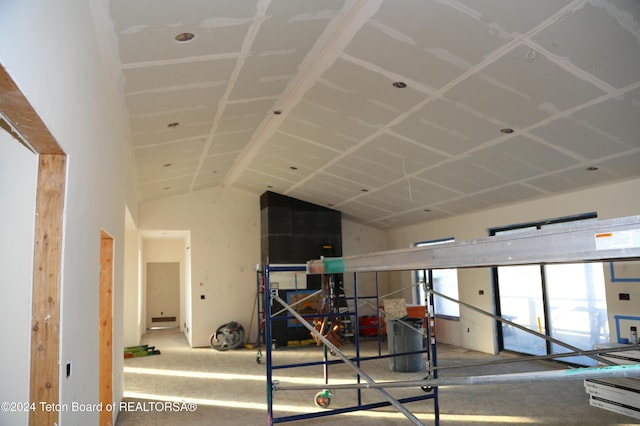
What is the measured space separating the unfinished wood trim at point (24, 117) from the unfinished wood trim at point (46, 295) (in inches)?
6.1

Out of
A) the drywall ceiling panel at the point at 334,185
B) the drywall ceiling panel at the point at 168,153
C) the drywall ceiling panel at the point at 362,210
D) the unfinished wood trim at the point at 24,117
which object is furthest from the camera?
the drywall ceiling panel at the point at 362,210

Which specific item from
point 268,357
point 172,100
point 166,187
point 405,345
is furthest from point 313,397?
point 166,187

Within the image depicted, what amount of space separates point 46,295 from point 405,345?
19.2 ft

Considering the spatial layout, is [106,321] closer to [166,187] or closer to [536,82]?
[536,82]

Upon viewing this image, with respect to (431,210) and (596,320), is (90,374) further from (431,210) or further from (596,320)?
(431,210)

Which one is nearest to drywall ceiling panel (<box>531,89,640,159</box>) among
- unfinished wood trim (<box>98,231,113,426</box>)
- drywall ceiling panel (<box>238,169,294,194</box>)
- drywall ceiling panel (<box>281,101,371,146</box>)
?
drywall ceiling panel (<box>281,101,371,146</box>)

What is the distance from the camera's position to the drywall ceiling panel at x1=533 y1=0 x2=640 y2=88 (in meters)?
3.21

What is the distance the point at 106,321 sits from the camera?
4656 mm

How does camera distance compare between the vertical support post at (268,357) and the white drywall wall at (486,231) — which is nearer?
the vertical support post at (268,357)

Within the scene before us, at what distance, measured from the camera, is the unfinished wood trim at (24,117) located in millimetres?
1576

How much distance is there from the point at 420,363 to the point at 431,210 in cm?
317

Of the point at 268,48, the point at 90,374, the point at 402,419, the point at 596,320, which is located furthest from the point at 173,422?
Result: the point at 596,320

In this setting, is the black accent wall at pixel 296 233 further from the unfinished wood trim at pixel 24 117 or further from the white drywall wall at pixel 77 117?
the unfinished wood trim at pixel 24 117

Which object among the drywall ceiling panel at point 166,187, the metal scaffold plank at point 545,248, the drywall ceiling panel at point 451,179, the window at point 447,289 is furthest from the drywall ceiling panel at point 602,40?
the drywall ceiling panel at point 166,187
